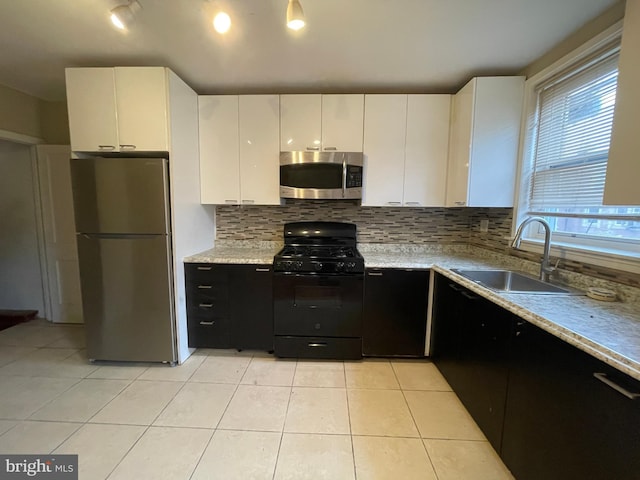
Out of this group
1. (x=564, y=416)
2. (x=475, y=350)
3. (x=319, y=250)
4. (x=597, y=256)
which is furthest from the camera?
(x=319, y=250)

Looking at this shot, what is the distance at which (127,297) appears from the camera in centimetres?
214

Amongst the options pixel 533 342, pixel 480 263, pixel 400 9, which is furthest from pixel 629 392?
pixel 400 9

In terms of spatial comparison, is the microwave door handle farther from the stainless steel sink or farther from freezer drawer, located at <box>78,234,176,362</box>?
freezer drawer, located at <box>78,234,176,362</box>

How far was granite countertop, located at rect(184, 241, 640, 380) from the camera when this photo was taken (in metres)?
0.90

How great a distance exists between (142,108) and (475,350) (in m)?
2.87

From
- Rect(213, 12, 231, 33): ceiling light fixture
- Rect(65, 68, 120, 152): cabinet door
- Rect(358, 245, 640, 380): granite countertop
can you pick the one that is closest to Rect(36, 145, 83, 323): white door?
Rect(65, 68, 120, 152): cabinet door

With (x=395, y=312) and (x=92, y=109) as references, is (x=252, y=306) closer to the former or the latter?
(x=395, y=312)

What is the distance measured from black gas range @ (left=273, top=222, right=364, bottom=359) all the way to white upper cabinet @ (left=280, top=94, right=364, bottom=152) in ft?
3.31

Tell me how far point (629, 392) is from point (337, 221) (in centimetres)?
222

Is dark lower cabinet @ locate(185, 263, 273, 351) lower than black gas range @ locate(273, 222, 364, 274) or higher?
lower

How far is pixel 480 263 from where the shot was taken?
7.30 ft

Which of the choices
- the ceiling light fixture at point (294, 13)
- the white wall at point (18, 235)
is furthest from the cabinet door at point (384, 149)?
the white wall at point (18, 235)

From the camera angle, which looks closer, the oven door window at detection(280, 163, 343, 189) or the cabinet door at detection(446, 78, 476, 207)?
the cabinet door at detection(446, 78, 476, 207)

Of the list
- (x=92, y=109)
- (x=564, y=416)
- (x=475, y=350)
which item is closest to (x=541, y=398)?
(x=564, y=416)
